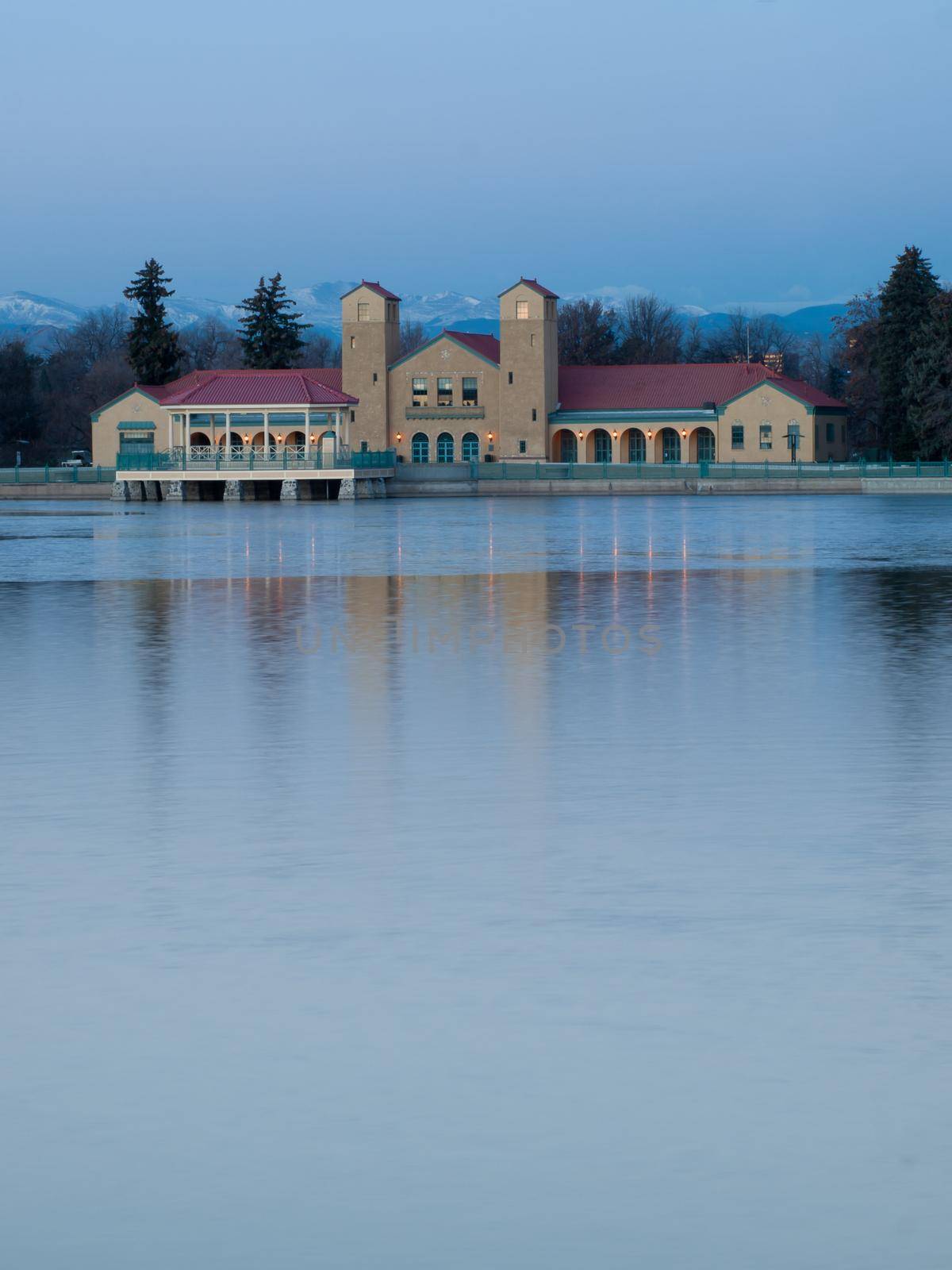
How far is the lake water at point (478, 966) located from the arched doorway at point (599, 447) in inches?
3539

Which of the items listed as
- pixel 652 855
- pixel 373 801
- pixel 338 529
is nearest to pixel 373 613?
pixel 373 801

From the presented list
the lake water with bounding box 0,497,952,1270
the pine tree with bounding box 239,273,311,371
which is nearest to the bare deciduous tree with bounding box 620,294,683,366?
the pine tree with bounding box 239,273,311,371

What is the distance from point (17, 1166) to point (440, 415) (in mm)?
102571

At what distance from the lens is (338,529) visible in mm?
58500

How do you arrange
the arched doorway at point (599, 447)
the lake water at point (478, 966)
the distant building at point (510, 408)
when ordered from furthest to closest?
1. the arched doorway at point (599, 447)
2. the distant building at point (510, 408)
3. the lake water at point (478, 966)

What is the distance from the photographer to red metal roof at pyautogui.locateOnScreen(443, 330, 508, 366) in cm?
10788

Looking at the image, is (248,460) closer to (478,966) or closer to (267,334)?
Result: (267,334)

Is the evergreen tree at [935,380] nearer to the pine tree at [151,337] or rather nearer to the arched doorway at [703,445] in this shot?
the arched doorway at [703,445]

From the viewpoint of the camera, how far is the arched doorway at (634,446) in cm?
10669

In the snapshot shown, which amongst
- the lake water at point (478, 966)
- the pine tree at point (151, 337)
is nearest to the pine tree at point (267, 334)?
the pine tree at point (151, 337)

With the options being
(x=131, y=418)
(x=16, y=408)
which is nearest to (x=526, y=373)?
(x=131, y=418)

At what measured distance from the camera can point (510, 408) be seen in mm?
105688

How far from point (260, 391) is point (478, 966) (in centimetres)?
9643

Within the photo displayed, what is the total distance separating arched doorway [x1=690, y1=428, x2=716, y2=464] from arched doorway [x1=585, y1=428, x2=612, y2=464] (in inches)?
175
